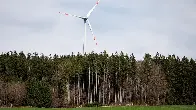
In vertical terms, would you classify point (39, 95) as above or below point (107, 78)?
below

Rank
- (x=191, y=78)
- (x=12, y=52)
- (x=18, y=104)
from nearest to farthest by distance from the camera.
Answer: (x=18, y=104), (x=191, y=78), (x=12, y=52)

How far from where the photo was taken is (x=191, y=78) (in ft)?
371

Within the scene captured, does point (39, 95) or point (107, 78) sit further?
point (107, 78)

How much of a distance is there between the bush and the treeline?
26.7ft

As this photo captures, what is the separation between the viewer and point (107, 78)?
11888cm

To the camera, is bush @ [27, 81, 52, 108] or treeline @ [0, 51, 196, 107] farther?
treeline @ [0, 51, 196, 107]

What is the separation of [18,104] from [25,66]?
2088 centimetres

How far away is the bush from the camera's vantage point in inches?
3688

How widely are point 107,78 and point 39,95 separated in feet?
102

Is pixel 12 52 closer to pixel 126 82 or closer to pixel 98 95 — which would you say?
pixel 98 95

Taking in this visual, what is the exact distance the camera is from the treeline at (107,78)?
10938 centimetres

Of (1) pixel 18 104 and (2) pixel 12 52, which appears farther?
(2) pixel 12 52

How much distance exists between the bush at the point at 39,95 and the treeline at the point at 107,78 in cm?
813

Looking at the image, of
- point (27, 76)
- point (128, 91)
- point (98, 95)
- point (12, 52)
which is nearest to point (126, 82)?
point (128, 91)
